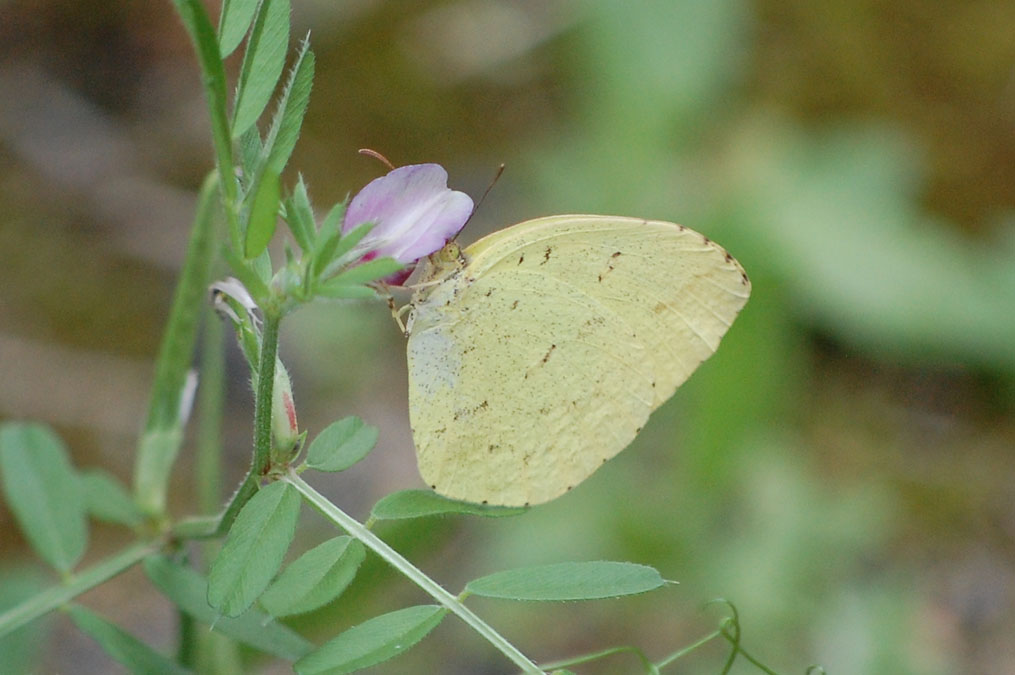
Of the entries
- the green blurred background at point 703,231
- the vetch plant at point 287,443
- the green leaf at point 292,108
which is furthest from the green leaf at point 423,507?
the green blurred background at point 703,231

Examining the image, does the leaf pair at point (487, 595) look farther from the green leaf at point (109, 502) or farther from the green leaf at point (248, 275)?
the green leaf at point (109, 502)

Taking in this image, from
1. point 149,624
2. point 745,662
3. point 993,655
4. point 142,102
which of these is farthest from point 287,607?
point 142,102

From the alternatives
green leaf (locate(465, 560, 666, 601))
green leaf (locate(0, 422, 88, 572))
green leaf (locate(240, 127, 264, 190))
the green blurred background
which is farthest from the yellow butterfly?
the green blurred background

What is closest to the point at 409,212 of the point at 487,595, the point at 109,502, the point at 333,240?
the point at 333,240

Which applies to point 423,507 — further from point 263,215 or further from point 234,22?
point 234,22

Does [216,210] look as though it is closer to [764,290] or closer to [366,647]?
[366,647]

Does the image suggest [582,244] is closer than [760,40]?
Yes

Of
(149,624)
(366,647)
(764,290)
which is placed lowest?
(149,624)
